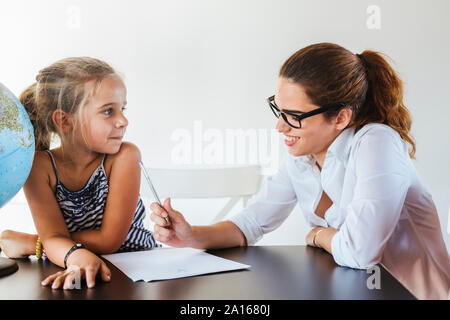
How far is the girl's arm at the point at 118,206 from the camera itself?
1.14 meters

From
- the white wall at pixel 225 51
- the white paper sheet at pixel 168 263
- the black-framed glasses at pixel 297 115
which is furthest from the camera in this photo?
the white wall at pixel 225 51

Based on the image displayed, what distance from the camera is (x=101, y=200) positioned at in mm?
1271

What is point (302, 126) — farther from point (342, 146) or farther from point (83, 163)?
point (83, 163)

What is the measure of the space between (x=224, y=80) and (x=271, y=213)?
1578 millimetres

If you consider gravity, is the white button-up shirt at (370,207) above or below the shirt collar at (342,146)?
below

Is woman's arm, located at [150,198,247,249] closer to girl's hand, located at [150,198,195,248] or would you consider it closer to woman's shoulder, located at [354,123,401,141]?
girl's hand, located at [150,198,195,248]

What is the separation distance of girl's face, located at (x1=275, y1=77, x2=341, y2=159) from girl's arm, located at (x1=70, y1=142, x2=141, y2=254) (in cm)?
41

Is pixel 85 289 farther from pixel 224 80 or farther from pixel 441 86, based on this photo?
pixel 441 86

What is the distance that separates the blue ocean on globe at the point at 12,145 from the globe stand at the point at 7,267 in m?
0.12

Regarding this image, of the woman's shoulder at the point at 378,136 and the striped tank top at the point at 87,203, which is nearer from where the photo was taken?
the woman's shoulder at the point at 378,136

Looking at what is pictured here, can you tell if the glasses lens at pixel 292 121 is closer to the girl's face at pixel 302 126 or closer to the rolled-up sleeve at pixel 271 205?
the girl's face at pixel 302 126

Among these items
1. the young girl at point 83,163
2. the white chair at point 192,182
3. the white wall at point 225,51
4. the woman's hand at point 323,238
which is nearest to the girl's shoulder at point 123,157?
the young girl at point 83,163

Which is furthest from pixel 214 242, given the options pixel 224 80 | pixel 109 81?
pixel 224 80

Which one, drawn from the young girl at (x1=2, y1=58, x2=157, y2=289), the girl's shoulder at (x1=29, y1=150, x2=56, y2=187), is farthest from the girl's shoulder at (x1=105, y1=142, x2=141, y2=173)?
the girl's shoulder at (x1=29, y1=150, x2=56, y2=187)
